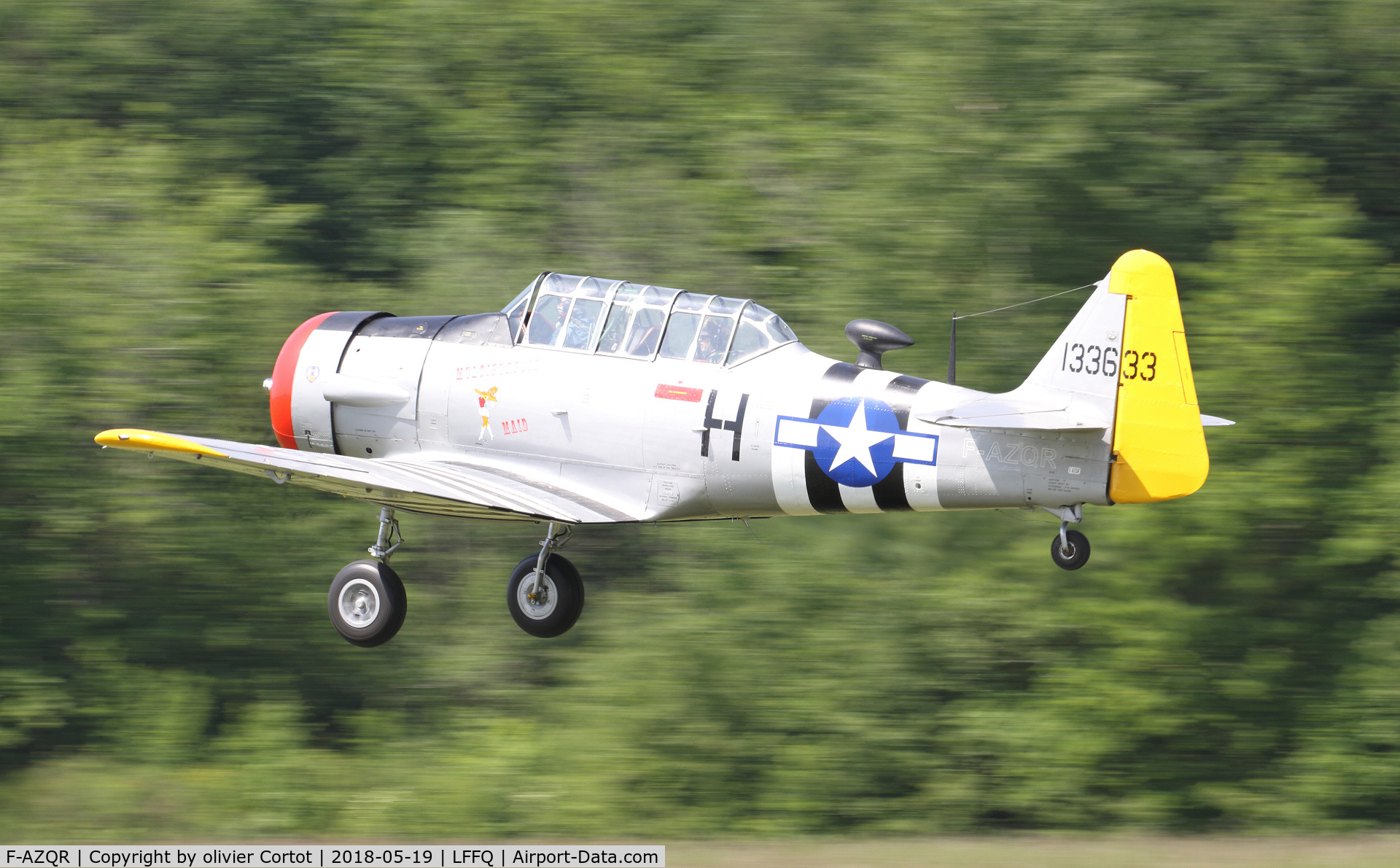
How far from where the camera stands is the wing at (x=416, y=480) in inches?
357

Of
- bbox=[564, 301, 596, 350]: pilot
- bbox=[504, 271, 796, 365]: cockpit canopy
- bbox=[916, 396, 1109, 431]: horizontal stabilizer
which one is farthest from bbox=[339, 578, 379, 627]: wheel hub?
bbox=[916, 396, 1109, 431]: horizontal stabilizer

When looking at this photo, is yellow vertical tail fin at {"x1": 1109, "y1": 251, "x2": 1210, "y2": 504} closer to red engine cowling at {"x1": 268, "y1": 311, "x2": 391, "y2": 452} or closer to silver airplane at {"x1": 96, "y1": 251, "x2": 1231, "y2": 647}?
silver airplane at {"x1": 96, "y1": 251, "x2": 1231, "y2": 647}

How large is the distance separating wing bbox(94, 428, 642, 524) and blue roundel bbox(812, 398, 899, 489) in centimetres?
135

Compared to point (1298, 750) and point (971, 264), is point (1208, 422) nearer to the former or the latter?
point (971, 264)

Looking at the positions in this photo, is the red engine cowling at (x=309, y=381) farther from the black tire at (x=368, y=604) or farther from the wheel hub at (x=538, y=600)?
the wheel hub at (x=538, y=600)

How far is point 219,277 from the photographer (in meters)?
18.3

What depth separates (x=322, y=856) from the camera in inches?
691

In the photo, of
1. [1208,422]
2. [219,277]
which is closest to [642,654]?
[219,277]

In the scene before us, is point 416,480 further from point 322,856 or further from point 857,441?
point 322,856

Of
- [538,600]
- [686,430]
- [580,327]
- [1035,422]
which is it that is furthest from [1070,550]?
[538,600]

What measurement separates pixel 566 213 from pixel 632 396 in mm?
9033

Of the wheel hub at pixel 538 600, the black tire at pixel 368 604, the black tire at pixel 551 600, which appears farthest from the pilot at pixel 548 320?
the black tire at pixel 368 604

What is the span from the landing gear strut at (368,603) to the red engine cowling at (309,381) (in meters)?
0.86

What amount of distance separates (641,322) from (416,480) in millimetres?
1857
